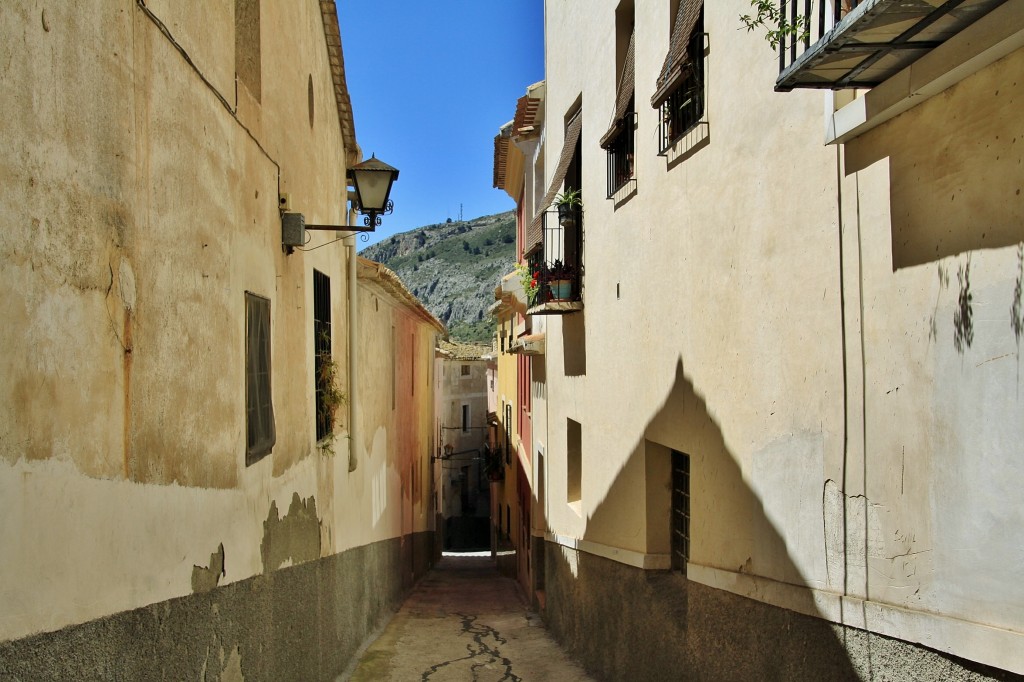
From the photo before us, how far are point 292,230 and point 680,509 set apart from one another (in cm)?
436

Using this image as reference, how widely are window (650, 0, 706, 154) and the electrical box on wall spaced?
3.18m

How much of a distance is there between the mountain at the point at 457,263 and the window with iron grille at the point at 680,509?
7534 centimetres

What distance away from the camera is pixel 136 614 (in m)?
3.60

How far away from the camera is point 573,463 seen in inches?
496

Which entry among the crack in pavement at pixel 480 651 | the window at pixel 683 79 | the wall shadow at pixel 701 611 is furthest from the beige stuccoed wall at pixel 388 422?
the window at pixel 683 79

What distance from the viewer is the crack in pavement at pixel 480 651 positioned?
981 centimetres

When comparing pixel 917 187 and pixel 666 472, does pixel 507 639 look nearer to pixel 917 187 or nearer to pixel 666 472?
pixel 666 472

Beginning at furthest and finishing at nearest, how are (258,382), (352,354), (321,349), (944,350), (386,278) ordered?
(386,278) < (352,354) < (321,349) < (258,382) < (944,350)

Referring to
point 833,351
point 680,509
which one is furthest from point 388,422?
point 833,351

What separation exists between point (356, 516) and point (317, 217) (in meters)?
4.29

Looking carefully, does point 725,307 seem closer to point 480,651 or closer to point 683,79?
point 683,79

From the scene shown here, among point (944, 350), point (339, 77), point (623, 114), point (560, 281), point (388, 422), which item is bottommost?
point (388, 422)

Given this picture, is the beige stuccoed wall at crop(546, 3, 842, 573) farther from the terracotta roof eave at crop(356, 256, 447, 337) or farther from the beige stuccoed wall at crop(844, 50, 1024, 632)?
the terracotta roof eave at crop(356, 256, 447, 337)

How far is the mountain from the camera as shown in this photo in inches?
3880
